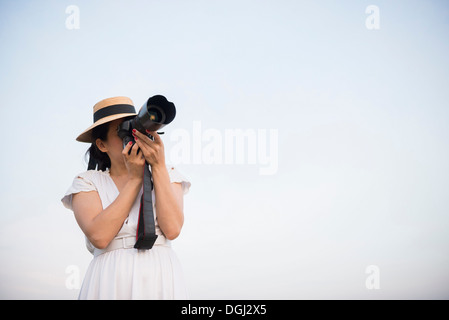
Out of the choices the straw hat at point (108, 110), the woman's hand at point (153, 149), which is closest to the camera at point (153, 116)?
the woman's hand at point (153, 149)

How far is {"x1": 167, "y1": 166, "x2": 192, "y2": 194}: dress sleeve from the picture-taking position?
2301 mm

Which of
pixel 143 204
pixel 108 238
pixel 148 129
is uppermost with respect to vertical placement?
pixel 148 129

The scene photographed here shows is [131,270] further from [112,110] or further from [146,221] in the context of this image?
[112,110]

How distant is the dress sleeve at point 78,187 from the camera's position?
2174 millimetres

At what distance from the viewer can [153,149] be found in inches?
84.0

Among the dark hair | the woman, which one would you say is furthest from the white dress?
the dark hair

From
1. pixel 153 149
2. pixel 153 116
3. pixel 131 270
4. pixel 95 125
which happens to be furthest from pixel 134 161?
pixel 131 270

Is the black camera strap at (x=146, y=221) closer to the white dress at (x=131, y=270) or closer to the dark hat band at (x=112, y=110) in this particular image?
the white dress at (x=131, y=270)

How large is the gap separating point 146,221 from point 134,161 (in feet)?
0.95

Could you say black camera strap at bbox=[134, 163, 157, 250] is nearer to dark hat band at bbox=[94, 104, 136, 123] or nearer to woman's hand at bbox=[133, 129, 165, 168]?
woman's hand at bbox=[133, 129, 165, 168]
